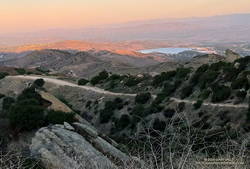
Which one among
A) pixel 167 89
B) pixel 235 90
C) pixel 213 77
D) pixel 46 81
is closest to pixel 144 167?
pixel 235 90

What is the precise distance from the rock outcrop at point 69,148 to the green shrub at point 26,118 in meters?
2.66

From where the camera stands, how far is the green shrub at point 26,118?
1714cm

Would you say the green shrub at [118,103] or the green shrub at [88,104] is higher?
the green shrub at [118,103]

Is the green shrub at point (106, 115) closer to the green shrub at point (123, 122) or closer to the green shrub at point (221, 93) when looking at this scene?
the green shrub at point (123, 122)

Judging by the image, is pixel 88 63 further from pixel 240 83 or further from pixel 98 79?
pixel 240 83

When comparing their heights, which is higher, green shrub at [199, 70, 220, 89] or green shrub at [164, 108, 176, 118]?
green shrub at [199, 70, 220, 89]

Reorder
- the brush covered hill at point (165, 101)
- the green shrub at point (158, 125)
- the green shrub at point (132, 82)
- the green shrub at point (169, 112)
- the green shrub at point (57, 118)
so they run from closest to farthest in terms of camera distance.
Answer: the green shrub at point (57, 118) → the brush covered hill at point (165, 101) → the green shrub at point (158, 125) → the green shrub at point (169, 112) → the green shrub at point (132, 82)

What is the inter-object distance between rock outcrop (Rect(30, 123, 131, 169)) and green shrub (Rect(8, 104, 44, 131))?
266 cm

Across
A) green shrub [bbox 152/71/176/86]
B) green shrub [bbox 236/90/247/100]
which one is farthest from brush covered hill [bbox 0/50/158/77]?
green shrub [bbox 236/90/247/100]

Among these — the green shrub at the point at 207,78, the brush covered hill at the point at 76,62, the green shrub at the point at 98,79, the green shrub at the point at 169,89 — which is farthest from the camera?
the brush covered hill at the point at 76,62

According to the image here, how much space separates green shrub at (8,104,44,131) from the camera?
17141mm

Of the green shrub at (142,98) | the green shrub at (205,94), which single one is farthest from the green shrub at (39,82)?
the green shrub at (205,94)

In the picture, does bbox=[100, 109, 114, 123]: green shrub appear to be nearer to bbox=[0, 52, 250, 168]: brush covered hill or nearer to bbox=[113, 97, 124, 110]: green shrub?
bbox=[0, 52, 250, 168]: brush covered hill

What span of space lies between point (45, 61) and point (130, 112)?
129 m
